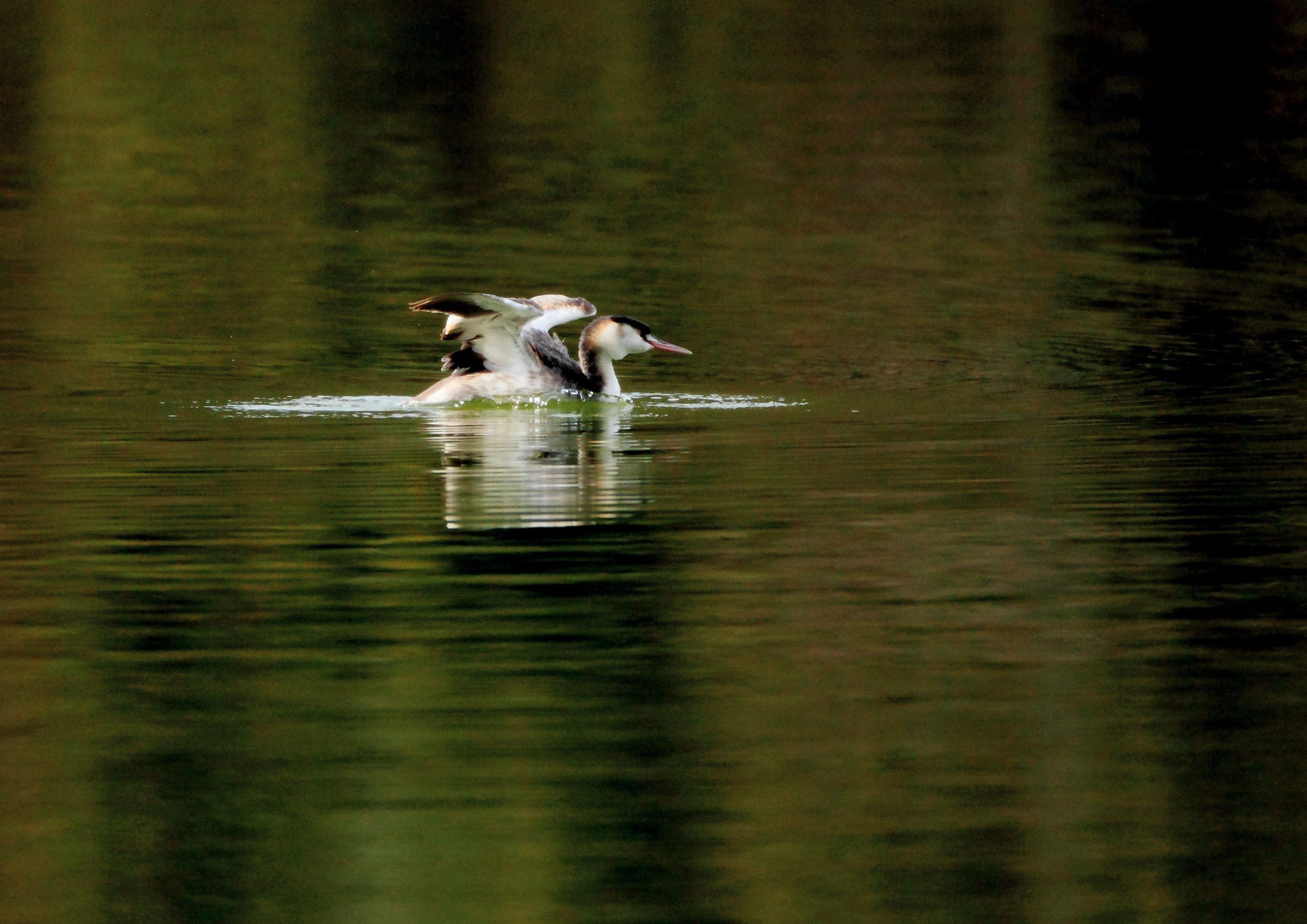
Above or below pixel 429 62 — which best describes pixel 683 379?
below

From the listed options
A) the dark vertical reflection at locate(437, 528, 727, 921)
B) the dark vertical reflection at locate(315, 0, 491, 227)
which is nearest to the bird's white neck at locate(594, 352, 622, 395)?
the dark vertical reflection at locate(437, 528, 727, 921)

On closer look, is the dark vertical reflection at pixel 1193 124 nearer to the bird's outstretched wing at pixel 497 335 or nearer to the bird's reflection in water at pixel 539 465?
the bird's outstretched wing at pixel 497 335

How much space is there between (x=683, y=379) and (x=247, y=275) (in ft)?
20.4

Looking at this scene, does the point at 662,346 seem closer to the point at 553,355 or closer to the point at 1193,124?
the point at 553,355

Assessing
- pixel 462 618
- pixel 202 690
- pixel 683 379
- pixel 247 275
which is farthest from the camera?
pixel 247 275

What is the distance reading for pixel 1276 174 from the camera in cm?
3066

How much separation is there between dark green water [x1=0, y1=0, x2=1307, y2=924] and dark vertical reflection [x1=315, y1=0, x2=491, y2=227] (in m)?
0.40

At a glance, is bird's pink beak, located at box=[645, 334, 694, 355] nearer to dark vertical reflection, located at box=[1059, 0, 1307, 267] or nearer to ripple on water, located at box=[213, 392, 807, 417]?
ripple on water, located at box=[213, 392, 807, 417]

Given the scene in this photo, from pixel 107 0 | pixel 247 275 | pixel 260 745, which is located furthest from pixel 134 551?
pixel 107 0

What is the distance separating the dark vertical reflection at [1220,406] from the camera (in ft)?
18.9

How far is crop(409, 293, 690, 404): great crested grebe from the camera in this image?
15094mm

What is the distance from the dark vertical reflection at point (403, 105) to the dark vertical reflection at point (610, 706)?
55.2ft

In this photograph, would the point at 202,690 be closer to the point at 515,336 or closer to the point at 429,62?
the point at 515,336

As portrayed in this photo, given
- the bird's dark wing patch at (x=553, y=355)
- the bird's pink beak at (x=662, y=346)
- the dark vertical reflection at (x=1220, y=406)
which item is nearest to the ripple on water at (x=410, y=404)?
the bird's dark wing patch at (x=553, y=355)
